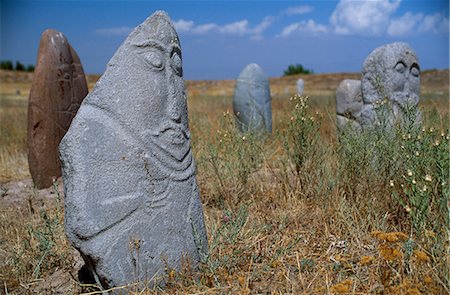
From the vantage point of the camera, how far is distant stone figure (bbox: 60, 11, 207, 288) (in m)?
2.35

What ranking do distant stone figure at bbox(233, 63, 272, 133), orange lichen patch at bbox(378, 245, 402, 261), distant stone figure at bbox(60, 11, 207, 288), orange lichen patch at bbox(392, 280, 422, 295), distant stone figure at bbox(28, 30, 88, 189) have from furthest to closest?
distant stone figure at bbox(233, 63, 272, 133), distant stone figure at bbox(28, 30, 88, 189), distant stone figure at bbox(60, 11, 207, 288), orange lichen patch at bbox(378, 245, 402, 261), orange lichen patch at bbox(392, 280, 422, 295)

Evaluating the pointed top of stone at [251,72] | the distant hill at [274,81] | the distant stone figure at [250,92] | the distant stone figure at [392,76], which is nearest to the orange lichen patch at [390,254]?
the distant stone figure at [392,76]

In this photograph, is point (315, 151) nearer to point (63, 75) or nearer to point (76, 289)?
point (76, 289)

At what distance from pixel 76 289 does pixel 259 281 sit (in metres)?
1.02

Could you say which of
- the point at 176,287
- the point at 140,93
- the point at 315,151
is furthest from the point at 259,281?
the point at 315,151

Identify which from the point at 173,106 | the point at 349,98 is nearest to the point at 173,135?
the point at 173,106

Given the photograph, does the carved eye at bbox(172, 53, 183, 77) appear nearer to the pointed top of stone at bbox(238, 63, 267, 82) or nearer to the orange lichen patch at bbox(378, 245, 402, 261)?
the orange lichen patch at bbox(378, 245, 402, 261)

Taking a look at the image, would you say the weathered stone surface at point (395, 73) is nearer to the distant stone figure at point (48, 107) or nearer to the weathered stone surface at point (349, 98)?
the weathered stone surface at point (349, 98)

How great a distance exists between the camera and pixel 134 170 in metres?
2.44

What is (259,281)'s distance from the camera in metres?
2.60

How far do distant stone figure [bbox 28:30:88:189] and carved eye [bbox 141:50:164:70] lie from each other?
114 inches

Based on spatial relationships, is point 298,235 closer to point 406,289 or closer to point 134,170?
point 406,289

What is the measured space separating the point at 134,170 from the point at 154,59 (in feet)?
1.91

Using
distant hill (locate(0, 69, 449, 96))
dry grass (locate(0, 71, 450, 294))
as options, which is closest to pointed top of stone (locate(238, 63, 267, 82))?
dry grass (locate(0, 71, 450, 294))
